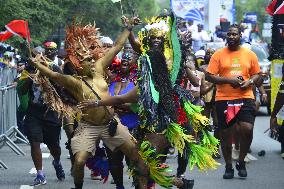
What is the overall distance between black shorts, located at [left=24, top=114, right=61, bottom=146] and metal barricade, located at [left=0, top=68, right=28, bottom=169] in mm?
3575

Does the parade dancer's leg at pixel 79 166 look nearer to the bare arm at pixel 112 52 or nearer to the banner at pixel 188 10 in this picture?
the bare arm at pixel 112 52

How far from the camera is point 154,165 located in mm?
9883

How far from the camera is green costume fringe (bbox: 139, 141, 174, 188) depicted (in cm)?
988

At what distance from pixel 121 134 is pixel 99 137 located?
246 millimetres

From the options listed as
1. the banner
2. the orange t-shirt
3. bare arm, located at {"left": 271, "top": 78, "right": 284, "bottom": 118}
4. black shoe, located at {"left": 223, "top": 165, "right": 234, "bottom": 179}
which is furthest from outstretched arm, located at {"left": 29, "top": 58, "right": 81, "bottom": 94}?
the banner

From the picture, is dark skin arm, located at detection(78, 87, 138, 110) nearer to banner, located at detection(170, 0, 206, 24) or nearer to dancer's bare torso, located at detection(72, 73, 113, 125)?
dancer's bare torso, located at detection(72, 73, 113, 125)

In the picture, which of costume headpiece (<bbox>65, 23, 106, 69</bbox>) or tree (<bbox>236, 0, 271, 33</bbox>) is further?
tree (<bbox>236, 0, 271, 33</bbox>)

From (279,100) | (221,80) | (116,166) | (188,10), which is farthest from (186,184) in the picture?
(188,10)

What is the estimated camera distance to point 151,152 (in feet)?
32.3

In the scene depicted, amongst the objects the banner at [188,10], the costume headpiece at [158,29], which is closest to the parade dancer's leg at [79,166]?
the costume headpiece at [158,29]

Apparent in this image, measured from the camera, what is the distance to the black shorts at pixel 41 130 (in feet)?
42.2

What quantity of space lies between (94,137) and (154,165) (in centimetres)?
74

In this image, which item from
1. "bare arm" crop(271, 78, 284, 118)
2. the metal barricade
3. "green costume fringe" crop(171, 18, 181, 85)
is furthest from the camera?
the metal barricade

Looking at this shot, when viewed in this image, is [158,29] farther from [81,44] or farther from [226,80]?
[226,80]
